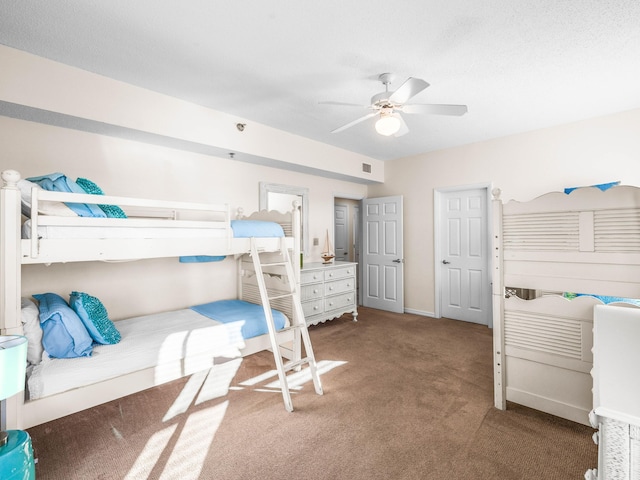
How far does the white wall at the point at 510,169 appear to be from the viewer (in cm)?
353

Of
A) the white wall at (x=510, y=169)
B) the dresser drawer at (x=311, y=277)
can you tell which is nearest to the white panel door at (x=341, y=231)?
the white wall at (x=510, y=169)

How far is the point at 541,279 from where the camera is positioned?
87.7 inches

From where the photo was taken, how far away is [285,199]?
476cm

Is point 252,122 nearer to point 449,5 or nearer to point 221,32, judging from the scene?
point 221,32

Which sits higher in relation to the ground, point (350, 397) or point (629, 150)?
point (629, 150)

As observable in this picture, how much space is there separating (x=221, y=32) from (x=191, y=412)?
2.69 meters

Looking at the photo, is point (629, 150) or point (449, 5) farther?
point (629, 150)

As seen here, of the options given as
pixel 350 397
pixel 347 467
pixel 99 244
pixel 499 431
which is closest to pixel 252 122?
pixel 99 244

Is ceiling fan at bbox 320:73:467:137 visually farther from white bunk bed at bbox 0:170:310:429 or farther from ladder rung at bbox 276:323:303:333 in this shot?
ladder rung at bbox 276:323:303:333

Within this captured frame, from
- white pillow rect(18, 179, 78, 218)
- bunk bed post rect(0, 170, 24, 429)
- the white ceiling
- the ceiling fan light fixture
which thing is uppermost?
the white ceiling

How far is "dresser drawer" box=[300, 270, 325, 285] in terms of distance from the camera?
413 centimetres

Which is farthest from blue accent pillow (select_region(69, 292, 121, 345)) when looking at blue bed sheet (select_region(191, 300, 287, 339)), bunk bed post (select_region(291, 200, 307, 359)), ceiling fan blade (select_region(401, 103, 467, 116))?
ceiling fan blade (select_region(401, 103, 467, 116))

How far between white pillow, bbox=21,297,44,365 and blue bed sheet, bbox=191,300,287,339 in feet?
3.96

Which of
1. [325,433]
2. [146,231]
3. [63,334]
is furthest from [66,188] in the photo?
[325,433]
